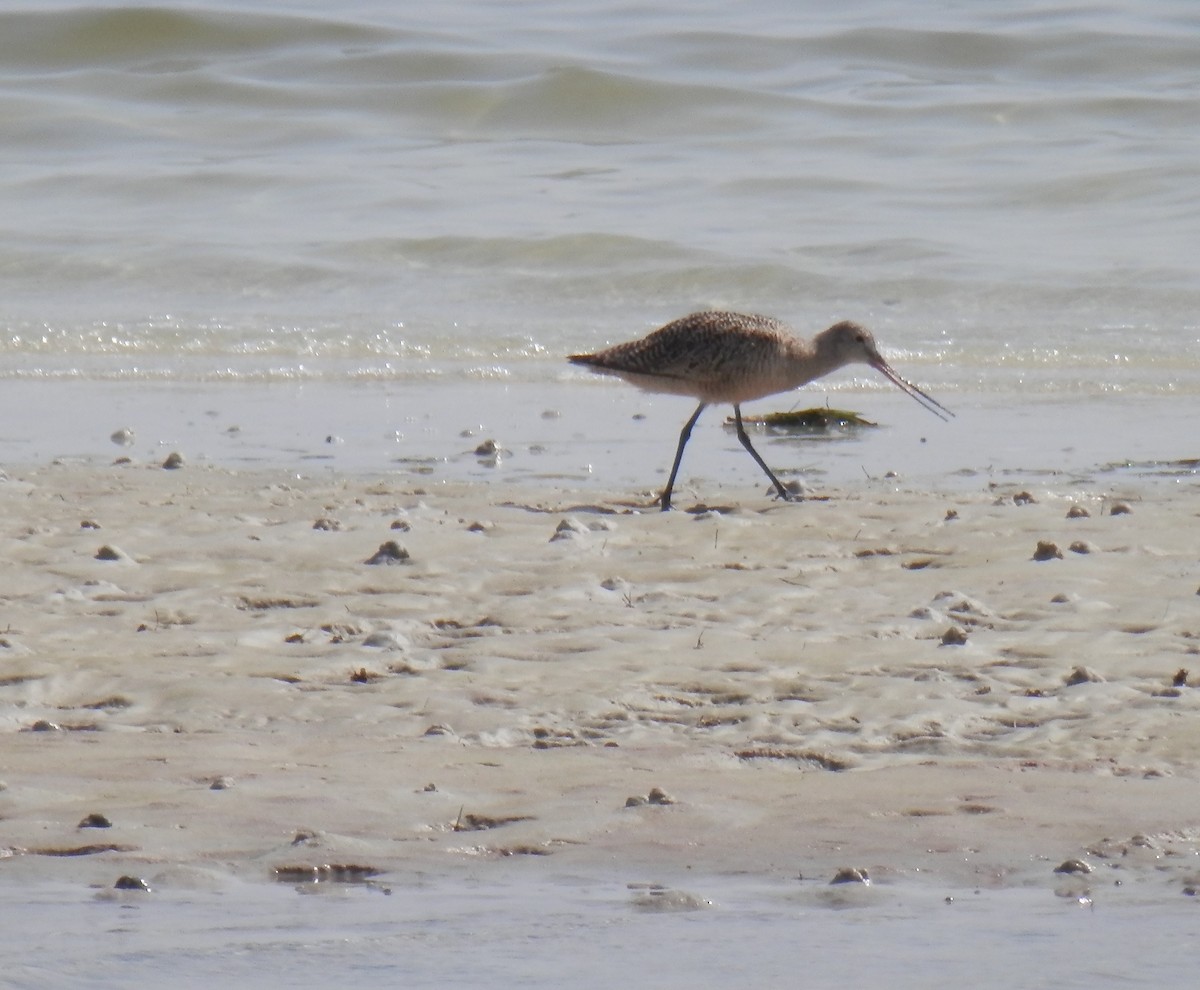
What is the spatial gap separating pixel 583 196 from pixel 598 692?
12.6m

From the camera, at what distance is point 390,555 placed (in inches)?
241

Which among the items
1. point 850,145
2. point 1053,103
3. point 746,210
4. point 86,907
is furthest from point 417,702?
point 1053,103

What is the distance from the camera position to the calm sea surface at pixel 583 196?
1173 cm

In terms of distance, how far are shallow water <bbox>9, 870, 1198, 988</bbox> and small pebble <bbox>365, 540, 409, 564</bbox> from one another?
2542 millimetres

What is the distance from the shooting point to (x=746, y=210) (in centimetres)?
1639

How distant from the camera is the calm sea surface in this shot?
1173 centimetres

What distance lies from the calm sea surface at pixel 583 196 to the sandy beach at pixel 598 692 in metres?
2.29

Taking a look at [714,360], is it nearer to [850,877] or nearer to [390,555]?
[390,555]

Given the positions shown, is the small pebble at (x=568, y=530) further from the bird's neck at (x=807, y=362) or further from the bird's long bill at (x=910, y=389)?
the bird's long bill at (x=910, y=389)

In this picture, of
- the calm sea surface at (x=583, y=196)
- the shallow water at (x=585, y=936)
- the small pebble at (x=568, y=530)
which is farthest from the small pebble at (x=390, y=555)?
the calm sea surface at (x=583, y=196)

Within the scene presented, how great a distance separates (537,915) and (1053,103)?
1796 centimetres

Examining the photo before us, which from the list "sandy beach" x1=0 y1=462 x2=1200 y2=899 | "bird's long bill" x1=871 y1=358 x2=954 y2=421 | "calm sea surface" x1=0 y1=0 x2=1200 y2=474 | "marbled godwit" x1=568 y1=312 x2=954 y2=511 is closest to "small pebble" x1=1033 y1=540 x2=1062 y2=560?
"sandy beach" x1=0 y1=462 x2=1200 y2=899

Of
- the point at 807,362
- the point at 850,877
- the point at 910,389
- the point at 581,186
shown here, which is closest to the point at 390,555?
the point at 850,877

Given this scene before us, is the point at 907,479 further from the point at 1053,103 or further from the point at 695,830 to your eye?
the point at 1053,103
